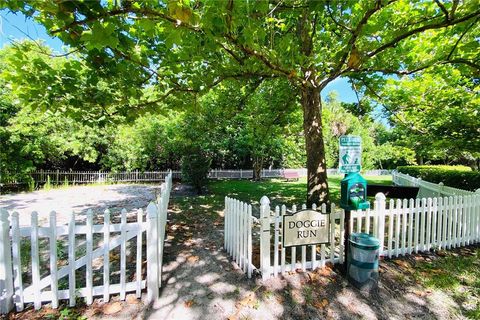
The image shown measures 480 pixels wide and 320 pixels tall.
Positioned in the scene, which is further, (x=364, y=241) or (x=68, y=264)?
(x=364, y=241)

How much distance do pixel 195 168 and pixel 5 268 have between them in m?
8.79

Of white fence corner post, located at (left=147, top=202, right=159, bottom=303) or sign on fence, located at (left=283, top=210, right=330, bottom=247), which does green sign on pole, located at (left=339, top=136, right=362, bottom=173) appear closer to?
sign on fence, located at (left=283, top=210, right=330, bottom=247)

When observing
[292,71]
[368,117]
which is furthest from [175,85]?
[368,117]

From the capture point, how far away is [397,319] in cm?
298

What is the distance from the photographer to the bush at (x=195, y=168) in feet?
38.0

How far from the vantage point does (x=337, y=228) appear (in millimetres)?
5738

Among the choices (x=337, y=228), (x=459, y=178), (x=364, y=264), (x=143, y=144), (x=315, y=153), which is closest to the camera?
(x=364, y=264)

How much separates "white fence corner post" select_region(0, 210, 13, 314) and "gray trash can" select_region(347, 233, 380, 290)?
426cm

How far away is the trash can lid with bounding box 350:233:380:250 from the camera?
11.4 feet

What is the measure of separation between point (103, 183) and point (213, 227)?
44.9ft

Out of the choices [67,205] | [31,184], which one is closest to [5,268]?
[67,205]

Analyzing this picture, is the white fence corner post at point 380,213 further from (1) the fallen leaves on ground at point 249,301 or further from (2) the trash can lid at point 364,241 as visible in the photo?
(1) the fallen leaves on ground at point 249,301

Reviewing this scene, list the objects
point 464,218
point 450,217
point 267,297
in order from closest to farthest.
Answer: point 267,297 → point 450,217 → point 464,218

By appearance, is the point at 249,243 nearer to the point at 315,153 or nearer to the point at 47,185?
the point at 315,153
